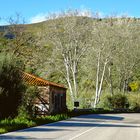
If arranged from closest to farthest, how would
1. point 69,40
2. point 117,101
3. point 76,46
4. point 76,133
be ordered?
point 76,133, point 69,40, point 76,46, point 117,101

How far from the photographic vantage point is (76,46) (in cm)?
6312

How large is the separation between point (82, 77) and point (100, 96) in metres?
9.52

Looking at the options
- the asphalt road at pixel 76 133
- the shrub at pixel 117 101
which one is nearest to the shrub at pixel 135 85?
the shrub at pixel 117 101

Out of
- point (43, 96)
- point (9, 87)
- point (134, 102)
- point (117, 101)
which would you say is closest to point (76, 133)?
point (9, 87)

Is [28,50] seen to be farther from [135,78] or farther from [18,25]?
[135,78]

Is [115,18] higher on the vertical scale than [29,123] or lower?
higher

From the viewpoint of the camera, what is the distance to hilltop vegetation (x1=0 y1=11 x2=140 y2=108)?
A: 57631mm

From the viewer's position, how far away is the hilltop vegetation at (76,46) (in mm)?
57631

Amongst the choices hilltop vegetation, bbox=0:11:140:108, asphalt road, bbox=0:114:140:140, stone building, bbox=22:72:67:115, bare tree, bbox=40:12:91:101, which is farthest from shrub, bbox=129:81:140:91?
asphalt road, bbox=0:114:140:140

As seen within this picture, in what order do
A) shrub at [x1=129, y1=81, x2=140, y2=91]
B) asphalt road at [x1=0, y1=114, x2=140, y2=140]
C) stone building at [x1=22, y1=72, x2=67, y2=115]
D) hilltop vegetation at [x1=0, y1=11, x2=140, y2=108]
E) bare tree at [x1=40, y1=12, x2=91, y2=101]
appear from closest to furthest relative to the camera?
asphalt road at [x1=0, y1=114, x2=140, y2=140] < stone building at [x1=22, y1=72, x2=67, y2=115] < hilltop vegetation at [x1=0, y1=11, x2=140, y2=108] < bare tree at [x1=40, y1=12, x2=91, y2=101] < shrub at [x1=129, y1=81, x2=140, y2=91]

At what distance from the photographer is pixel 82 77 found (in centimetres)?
7962

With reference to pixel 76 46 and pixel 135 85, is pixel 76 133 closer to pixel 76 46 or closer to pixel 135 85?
pixel 76 46

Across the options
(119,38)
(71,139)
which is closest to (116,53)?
(119,38)

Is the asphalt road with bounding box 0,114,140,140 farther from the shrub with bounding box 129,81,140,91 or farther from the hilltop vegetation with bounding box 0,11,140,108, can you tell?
the shrub with bounding box 129,81,140,91
